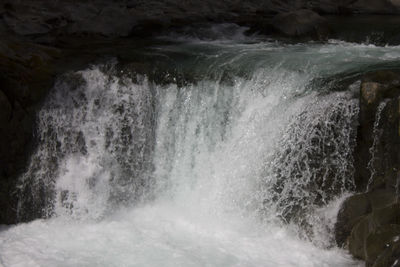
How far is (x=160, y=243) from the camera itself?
6.23m

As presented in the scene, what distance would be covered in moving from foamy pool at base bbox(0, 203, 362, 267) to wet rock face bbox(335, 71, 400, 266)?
34 centimetres

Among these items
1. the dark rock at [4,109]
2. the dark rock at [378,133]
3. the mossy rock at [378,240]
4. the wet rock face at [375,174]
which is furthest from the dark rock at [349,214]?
the dark rock at [4,109]

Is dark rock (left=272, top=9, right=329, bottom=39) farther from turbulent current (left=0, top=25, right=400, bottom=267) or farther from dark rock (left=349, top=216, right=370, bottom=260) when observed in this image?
dark rock (left=349, top=216, right=370, bottom=260)

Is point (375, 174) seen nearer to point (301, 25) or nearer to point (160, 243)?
point (160, 243)

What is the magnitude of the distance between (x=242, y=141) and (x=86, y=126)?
6.68 feet

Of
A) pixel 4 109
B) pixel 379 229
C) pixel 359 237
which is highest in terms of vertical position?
pixel 4 109

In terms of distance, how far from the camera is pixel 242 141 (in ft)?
22.7

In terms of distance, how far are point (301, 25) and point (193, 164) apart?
168 inches

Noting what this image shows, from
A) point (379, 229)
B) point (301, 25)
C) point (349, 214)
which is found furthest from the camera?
point (301, 25)

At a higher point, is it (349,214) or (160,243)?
(349,214)

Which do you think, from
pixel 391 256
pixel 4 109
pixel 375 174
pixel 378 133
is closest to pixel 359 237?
pixel 375 174

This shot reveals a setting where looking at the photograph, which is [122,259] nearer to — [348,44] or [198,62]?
[198,62]

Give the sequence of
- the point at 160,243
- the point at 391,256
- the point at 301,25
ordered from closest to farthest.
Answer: the point at 391,256 → the point at 160,243 → the point at 301,25

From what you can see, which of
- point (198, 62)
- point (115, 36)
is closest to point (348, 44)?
point (198, 62)
